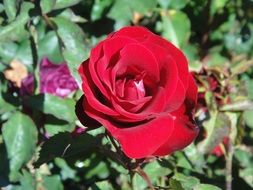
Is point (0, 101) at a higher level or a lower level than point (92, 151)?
higher

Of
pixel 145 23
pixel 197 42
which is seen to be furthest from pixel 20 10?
pixel 197 42

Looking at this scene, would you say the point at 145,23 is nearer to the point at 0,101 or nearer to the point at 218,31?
the point at 218,31

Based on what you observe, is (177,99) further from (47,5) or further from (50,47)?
(50,47)

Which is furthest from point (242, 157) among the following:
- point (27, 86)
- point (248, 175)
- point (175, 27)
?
point (27, 86)

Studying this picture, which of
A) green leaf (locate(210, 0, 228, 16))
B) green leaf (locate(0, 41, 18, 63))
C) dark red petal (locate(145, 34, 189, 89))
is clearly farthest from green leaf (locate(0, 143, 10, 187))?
green leaf (locate(210, 0, 228, 16))

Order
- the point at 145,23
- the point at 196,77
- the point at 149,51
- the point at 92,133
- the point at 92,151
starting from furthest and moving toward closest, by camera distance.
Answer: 1. the point at 145,23
2. the point at 92,151
3. the point at 196,77
4. the point at 92,133
5. the point at 149,51

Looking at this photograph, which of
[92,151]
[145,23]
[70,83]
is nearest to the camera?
[70,83]

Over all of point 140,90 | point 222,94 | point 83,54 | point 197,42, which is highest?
point 140,90
